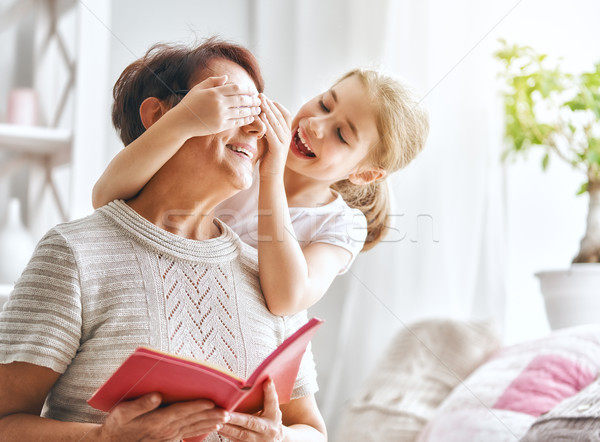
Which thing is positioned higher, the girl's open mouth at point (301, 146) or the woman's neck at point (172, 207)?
the girl's open mouth at point (301, 146)

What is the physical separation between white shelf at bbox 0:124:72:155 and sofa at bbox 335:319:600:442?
1.20 meters

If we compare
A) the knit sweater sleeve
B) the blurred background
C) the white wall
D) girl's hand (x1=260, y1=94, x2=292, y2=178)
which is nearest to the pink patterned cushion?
the blurred background

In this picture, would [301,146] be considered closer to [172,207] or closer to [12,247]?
[172,207]

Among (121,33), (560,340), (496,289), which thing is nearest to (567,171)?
(496,289)

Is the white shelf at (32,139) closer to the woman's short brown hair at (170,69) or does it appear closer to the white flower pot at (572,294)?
the woman's short brown hair at (170,69)

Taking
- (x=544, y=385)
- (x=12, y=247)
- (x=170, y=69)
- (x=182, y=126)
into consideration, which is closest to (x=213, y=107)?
(x=182, y=126)

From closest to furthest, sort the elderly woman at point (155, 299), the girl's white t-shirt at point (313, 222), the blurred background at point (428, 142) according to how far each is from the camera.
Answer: the elderly woman at point (155, 299), the girl's white t-shirt at point (313, 222), the blurred background at point (428, 142)

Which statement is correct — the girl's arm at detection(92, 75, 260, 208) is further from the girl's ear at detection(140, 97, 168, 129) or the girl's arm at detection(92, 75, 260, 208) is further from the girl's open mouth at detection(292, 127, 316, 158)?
the girl's open mouth at detection(292, 127, 316, 158)

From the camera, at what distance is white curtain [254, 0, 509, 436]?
2.22 metres

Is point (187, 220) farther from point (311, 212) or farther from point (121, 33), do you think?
point (121, 33)

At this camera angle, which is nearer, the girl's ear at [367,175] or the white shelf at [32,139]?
the girl's ear at [367,175]

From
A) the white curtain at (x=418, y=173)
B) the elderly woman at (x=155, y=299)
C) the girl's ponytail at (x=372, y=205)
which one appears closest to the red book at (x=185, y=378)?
the elderly woman at (x=155, y=299)

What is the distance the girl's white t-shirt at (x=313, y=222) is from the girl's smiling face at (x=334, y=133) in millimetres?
74

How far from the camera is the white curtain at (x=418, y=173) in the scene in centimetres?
222
